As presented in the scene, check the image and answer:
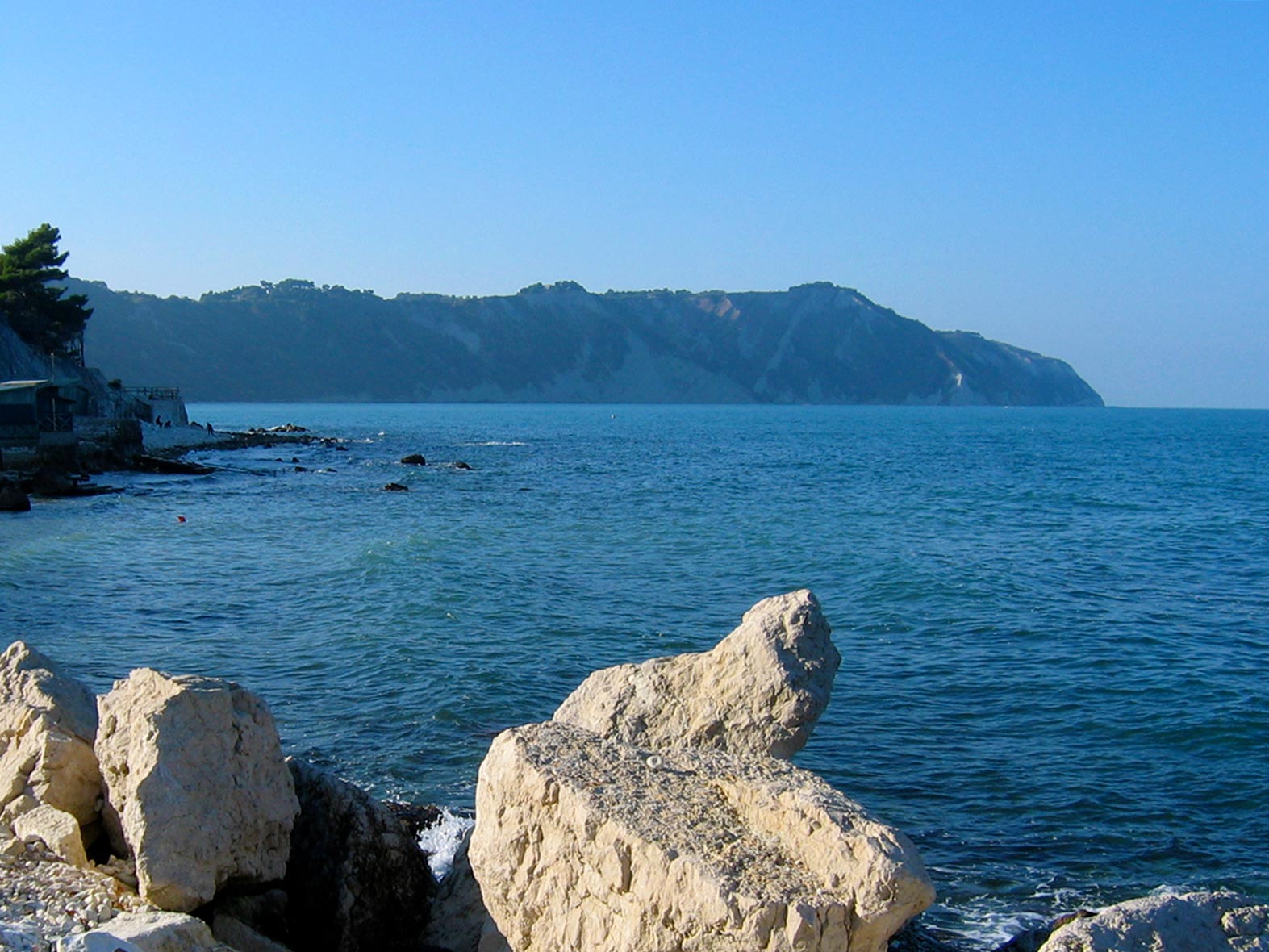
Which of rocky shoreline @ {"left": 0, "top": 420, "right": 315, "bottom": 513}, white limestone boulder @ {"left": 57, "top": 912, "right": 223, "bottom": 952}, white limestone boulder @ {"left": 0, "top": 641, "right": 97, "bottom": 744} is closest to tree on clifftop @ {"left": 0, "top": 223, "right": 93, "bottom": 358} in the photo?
rocky shoreline @ {"left": 0, "top": 420, "right": 315, "bottom": 513}

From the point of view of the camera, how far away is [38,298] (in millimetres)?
52906

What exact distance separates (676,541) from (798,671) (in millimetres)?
19108

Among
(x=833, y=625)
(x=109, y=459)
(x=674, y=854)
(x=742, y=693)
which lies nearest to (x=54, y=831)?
(x=674, y=854)

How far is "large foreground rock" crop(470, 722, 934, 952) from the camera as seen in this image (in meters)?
4.54

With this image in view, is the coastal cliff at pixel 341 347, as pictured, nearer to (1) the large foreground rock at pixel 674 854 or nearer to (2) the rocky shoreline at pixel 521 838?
(2) the rocky shoreline at pixel 521 838

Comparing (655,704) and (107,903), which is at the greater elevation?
(655,704)

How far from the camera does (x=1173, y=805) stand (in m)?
10.5

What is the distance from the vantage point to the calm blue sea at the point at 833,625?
33.6 feet

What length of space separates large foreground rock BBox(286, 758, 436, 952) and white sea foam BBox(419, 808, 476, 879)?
2.04 feet

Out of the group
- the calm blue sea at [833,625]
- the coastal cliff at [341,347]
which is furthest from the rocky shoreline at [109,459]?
the coastal cliff at [341,347]

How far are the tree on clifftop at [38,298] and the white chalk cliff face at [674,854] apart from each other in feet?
173

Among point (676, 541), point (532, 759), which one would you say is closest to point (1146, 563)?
point (676, 541)

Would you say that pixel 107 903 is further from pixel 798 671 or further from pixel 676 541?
pixel 676 541

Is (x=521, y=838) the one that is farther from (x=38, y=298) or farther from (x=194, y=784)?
(x=38, y=298)
